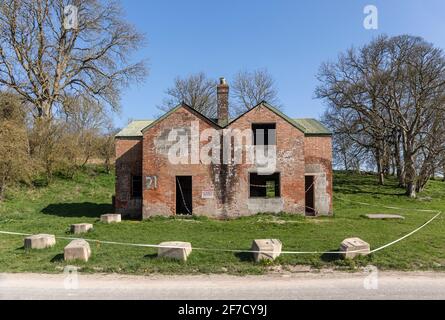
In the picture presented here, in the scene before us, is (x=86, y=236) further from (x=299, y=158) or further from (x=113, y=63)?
(x=113, y=63)

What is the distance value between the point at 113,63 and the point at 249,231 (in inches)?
995

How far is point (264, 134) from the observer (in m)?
Answer: 19.2

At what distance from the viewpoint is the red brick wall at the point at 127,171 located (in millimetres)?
20000

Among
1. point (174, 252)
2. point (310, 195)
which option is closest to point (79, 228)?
point (174, 252)

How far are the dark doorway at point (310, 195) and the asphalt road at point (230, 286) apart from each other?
1206 cm

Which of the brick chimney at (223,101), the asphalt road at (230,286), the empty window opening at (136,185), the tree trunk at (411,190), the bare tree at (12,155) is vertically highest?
the brick chimney at (223,101)

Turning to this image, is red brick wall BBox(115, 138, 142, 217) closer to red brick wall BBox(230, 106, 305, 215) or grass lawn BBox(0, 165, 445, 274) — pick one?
grass lawn BBox(0, 165, 445, 274)

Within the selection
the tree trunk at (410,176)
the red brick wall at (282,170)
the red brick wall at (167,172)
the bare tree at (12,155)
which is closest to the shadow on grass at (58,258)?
the red brick wall at (167,172)

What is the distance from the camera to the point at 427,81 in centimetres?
2973

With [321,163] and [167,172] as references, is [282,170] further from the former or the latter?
[167,172]

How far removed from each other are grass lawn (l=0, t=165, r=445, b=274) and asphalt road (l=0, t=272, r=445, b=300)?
1.90 feet

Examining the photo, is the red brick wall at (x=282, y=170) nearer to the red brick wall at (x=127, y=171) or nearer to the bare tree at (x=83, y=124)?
the red brick wall at (x=127, y=171)
